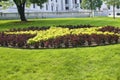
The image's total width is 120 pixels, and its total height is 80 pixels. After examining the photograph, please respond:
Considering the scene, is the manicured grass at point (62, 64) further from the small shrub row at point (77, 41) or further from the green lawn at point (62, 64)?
the small shrub row at point (77, 41)

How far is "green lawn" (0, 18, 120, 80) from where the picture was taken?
37.4 ft

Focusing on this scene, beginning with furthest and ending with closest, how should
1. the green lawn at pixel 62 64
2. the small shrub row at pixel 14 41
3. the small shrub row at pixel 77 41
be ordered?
the small shrub row at pixel 14 41, the small shrub row at pixel 77 41, the green lawn at pixel 62 64

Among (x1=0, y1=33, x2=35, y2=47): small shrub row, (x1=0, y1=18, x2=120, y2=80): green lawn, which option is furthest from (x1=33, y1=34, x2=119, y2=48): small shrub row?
→ (x1=0, y1=18, x2=120, y2=80): green lawn

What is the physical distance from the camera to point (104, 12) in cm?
10069

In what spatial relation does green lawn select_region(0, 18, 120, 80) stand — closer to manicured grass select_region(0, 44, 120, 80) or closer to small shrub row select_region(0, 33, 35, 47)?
manicured grass select_region(0, 44, 120, 80)

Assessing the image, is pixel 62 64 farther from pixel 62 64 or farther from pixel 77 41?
pixel 77 41

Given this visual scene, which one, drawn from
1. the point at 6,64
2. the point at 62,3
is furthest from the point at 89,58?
the point at 62,3

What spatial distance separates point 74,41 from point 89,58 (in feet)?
7.40

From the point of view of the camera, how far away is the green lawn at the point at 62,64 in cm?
1140

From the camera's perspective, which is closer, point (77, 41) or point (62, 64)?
point (62, 64)

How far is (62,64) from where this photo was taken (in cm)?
1209

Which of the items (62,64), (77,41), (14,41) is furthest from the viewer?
(14,41)

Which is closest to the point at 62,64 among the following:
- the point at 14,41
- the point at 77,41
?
the point at 77,41

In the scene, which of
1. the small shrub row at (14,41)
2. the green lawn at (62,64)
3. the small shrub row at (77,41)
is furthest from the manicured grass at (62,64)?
the small shrub row at (14,41)
